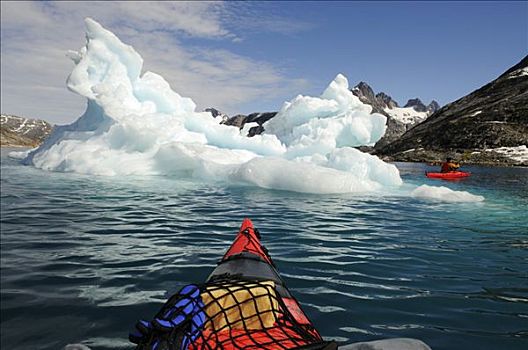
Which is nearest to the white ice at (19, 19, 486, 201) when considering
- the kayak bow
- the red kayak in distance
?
the red kayak in distance

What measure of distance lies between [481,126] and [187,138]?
66533 mm

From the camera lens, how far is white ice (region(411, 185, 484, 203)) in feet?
45.8

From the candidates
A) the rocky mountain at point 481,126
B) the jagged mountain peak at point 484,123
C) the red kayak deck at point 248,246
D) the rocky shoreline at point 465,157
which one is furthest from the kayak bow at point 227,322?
the jagged mountain peak at point 484,123

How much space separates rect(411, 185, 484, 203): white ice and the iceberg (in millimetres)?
2521

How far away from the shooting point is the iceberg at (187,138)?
55.8 ft

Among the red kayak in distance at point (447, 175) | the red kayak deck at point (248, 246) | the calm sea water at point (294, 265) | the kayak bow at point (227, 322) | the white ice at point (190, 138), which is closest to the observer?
the kayak bow at point (227, 322)

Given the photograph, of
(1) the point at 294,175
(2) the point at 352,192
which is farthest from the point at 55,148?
(2) the point at 352,192

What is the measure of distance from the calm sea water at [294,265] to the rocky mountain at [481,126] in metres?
63.5

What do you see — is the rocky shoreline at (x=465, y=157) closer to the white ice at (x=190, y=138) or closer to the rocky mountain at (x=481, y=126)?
the rocky mountain at (x=481, y=126)

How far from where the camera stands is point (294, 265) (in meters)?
5.79

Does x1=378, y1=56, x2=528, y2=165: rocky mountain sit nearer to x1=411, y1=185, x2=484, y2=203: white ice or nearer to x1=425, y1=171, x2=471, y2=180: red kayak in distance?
x1=425, y1=171, x2=471, y2=180: red kayak in distance

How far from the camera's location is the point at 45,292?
446 cm

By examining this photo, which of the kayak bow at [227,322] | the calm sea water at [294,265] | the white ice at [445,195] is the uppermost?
the white ice at [445,195]

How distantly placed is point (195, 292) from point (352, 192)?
14349 mm
